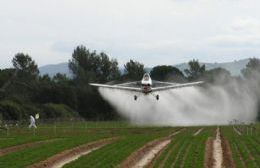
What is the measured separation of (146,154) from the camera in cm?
4028

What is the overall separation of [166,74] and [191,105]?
4845cm

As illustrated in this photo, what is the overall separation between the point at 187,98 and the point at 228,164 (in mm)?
→ 94329

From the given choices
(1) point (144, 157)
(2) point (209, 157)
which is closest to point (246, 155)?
(2) point (209, 157)

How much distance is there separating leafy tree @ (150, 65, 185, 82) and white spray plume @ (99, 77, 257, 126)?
30.9 metres

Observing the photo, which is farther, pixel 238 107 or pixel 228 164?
pixel 238 107

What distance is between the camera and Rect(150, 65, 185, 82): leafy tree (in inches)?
6762

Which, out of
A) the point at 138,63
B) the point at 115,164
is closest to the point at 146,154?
the point at 115,164

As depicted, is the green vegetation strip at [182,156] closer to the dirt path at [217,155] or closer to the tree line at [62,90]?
the dirt path at [217,155]

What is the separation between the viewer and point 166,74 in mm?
174625

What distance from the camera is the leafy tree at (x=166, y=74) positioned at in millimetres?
171750

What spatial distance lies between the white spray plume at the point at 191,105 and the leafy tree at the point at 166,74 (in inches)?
1217

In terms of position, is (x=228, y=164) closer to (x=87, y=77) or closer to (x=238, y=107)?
(x=238, y=107)

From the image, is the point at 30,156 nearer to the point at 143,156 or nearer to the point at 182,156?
the point at 143,156

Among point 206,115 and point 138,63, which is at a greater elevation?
point 138,63
